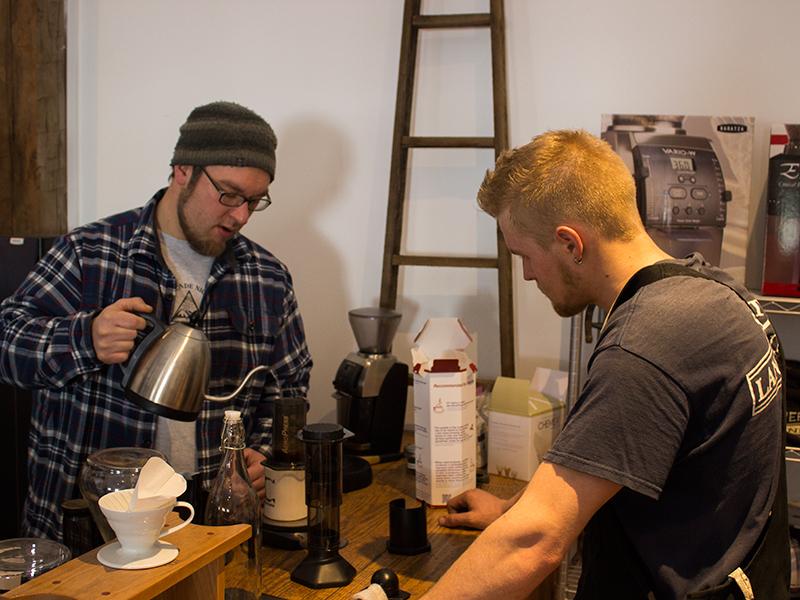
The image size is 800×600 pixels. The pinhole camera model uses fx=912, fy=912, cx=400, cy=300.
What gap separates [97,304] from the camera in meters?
2.07

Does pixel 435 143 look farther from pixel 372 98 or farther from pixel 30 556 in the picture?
pixel 30 556

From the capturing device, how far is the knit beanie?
209 cm

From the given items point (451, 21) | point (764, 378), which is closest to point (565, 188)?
point (764, 378)

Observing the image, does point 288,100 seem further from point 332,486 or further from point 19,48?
point 332,486

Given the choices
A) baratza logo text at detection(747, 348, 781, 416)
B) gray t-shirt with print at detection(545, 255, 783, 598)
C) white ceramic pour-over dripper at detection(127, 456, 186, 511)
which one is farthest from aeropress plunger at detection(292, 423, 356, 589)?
baratza logo text at detection(747, 348, 781, 416)

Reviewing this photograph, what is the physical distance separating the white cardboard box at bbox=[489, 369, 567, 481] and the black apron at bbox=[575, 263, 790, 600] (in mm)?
805

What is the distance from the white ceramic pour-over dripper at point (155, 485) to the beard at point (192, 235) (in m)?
0.98

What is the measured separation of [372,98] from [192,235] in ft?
2.82

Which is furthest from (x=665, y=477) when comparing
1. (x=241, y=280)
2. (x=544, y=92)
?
(x=544, y=92)

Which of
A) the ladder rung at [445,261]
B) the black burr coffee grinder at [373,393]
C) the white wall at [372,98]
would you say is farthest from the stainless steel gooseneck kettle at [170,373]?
the white wall at [372,98]

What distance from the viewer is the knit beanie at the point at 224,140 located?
6.87ft

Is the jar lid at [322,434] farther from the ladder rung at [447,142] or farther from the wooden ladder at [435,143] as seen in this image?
the ladder rung at [447,142]

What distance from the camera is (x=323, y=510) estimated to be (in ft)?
5.26

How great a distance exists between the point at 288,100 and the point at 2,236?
3.09 ft
